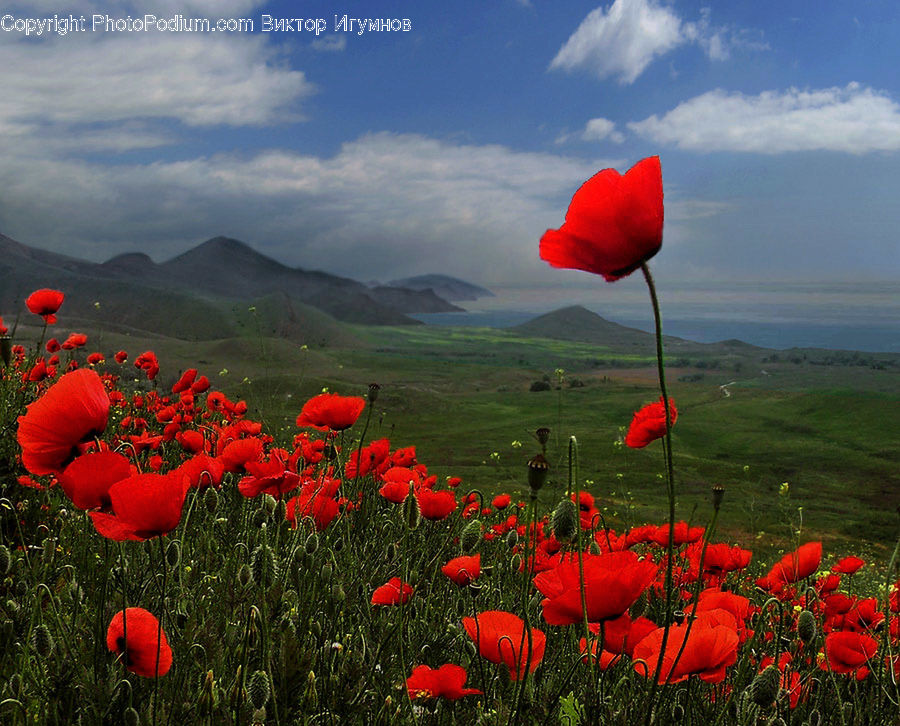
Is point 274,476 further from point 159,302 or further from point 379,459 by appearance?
point 159,302

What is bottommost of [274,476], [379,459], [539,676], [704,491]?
[704,491]

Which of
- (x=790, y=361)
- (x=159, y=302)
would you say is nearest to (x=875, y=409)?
(x=790, y=361)

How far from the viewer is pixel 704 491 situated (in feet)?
67.6

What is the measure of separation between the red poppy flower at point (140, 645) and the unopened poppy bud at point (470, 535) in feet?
3.32

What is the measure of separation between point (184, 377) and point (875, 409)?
1802 inches

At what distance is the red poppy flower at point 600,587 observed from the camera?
A: 1502 mm

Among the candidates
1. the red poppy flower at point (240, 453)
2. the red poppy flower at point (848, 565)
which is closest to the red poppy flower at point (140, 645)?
the red poppy flower at point (240, 453)

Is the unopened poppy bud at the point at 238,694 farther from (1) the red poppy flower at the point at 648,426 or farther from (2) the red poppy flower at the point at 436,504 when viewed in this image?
(2) the red poppy flower at the point at 436,504

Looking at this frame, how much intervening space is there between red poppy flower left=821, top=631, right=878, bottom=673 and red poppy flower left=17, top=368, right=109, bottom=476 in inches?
99.9

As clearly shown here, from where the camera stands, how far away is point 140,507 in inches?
61.4

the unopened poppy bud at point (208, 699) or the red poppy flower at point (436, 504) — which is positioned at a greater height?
the red poppy flower at point (436, 504)

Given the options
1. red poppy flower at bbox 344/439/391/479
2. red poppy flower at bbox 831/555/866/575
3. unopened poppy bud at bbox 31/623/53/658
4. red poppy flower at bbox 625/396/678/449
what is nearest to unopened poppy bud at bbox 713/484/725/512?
red poppy flower at bbox 625/396/678/449

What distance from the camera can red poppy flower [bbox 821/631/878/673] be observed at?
249 cm

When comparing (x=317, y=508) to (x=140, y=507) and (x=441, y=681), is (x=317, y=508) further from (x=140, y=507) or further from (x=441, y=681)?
(x=140, y=507)
